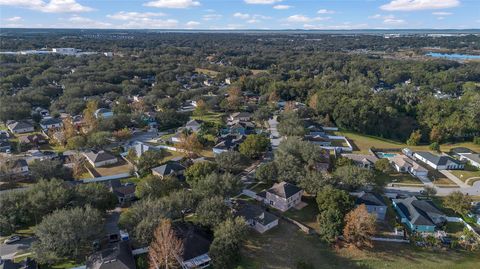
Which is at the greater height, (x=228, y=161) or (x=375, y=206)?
(x=228, y=161)

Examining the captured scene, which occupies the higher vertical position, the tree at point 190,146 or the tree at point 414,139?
the tree at point 190,146

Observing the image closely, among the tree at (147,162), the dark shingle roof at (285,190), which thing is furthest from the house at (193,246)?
the tree at (147,162)

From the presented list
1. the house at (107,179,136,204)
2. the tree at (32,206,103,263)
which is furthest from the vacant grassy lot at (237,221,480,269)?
the house at (107,179,136,204)

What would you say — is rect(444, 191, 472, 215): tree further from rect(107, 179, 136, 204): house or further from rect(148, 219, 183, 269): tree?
rect(107, 179, 136, 204): house

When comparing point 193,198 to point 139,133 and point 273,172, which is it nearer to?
point 273,172

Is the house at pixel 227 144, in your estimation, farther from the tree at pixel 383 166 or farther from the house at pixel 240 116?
the tree at pixel 383 166

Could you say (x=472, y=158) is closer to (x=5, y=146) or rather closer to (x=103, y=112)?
(x=103, y=112)

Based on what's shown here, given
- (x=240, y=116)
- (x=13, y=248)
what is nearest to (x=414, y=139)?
(x=240, y=116)
